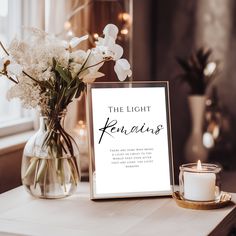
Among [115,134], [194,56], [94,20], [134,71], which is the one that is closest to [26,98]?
[115,134]

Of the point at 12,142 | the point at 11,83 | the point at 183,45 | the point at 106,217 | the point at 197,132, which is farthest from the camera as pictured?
the point at 183,45

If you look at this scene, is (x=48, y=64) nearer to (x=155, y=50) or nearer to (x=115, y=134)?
(x=115, y=134)

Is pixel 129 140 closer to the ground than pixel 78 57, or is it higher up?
closer to the ground

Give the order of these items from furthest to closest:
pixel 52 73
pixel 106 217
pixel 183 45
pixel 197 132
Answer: pixel 183 45 → pixel 197 132 → pixel 52 73 → pixel 106 217

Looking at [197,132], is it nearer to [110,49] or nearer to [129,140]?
[129,140]

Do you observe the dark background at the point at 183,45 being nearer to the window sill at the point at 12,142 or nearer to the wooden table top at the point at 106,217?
the window sill at the point at 12,142

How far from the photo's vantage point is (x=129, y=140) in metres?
1.88

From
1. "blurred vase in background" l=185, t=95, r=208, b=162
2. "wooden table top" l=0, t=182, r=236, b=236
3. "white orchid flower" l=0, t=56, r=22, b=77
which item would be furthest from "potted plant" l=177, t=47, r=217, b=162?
"white orchid flower" l=0, t=56, r=22, b=77

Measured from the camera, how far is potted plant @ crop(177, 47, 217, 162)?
4.43m

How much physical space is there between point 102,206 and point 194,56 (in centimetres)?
293

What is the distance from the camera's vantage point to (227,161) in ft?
14.8

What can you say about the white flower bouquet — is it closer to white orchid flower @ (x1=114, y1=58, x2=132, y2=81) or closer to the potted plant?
white orchid flower @ (x1=114, y1=58, x2=132, y2=81)

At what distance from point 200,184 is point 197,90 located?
275 cm

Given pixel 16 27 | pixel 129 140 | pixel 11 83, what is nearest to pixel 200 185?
pixel 129 140
